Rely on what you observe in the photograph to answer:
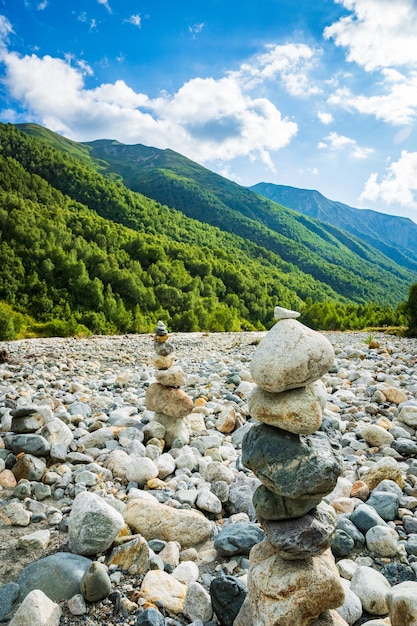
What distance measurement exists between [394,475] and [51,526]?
4.65 m

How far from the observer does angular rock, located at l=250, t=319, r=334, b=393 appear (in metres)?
2.79

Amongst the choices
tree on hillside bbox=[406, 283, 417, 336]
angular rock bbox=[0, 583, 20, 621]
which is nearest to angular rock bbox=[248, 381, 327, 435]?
angular rock bbox=[0, 583, 20, 621]

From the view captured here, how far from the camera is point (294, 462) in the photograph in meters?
2.84

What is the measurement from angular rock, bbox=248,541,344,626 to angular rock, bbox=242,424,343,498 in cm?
58

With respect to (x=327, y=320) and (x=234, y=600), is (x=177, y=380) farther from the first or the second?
(x=327, y=320)

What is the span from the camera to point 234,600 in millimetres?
3121

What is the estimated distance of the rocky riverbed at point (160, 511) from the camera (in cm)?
320

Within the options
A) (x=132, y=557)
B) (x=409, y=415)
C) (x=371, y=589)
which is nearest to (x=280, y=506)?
(x=371, y=589)

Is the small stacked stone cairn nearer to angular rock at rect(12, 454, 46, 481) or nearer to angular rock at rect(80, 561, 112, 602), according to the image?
angular rock at rect(12, 454, 46, 481)

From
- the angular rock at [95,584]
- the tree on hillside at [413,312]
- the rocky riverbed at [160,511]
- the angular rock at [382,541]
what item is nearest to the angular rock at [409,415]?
the rocky riverbed at [160,511]

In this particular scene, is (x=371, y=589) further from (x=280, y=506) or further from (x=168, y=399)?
(x=168, y=399)

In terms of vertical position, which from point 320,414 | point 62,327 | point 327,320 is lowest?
point 62,327

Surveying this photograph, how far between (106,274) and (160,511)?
5883 cm

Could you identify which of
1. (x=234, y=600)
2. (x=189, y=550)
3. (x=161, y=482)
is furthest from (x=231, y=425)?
(x=234, y=600)
